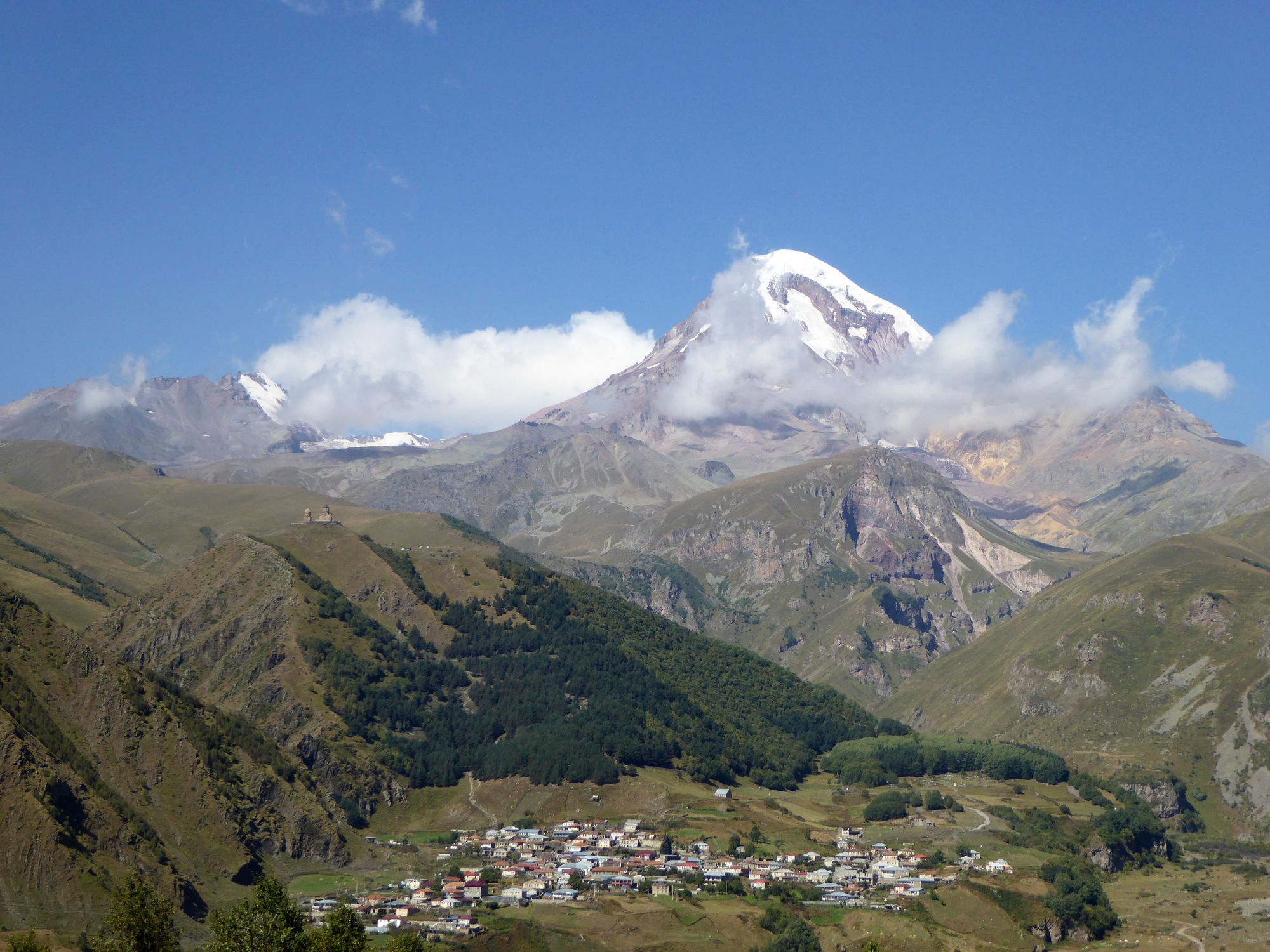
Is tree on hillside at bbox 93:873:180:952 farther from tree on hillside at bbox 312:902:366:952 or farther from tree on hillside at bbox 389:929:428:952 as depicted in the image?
tree on hillside at bbox 389:929:428:952

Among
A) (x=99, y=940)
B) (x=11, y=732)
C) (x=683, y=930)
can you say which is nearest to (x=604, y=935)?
(x=683, y=930)

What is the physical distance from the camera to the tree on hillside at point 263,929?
432ft

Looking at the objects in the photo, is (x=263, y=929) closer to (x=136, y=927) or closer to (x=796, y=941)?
(x=136, y=927)

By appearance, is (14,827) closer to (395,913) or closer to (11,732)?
(11,732)

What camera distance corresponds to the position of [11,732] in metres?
194

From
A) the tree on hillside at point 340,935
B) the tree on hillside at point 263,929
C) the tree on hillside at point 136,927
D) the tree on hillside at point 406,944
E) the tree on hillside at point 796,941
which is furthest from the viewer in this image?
the tree on hillside at point 796,941

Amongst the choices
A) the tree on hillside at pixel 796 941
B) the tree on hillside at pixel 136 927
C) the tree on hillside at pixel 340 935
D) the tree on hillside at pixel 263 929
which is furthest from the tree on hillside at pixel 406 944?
the tree on hillside at pixel 796 941

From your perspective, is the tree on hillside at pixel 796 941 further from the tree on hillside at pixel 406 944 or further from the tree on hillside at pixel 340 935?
the tree on hillside at pixel 340 935

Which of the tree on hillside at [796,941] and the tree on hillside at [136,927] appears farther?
the tree on hillside at [796,941]

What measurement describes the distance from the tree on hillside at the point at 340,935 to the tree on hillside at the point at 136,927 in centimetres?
1551

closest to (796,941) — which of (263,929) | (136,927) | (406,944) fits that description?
(406,944)

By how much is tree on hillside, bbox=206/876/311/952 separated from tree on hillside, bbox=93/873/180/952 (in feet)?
18.7

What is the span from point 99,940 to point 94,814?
57.4 metres

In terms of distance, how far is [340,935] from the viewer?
140500 millimetres
